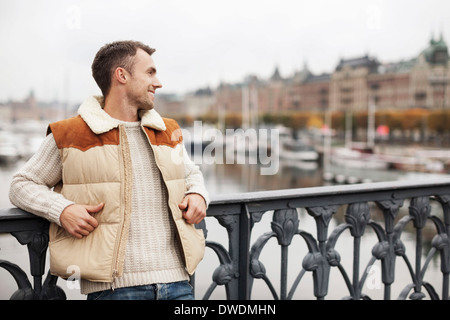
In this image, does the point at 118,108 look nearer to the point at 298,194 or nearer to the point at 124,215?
the point at 124,215

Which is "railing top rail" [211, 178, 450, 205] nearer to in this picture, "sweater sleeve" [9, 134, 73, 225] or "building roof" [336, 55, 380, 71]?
"sweater sleeve" [9, 134, 73, 225]

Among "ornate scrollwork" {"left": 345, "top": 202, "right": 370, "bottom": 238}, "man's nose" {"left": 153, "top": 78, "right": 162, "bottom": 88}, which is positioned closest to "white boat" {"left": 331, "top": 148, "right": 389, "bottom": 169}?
"ornate scrollwork" {"left": 345, "top": 202, "right": 370, "bottom": 238}

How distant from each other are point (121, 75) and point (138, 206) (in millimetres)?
487

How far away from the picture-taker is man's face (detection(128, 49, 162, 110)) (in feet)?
6.24

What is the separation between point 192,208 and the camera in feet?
6.44

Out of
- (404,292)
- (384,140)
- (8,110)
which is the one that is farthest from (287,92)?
(404,292)

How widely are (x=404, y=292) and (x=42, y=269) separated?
195 cm

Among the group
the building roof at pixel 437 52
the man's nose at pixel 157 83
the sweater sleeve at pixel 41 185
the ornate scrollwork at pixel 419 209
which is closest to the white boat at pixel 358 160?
the building roof at pixel 437 52

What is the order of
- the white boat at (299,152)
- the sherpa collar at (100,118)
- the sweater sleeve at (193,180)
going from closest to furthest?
the sherpa collar at (100,118) < the sweater sleeve at (193,180) < the white boat at (299,152)

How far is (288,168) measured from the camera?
59.7 m

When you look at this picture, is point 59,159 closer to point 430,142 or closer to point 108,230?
point 108,230

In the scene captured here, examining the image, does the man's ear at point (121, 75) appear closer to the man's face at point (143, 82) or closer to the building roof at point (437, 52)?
the man's face at point (143, 82)

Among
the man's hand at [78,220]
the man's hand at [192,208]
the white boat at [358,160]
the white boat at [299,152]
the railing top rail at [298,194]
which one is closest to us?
the man's hand at [78,220]

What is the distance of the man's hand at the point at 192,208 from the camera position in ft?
6.42
